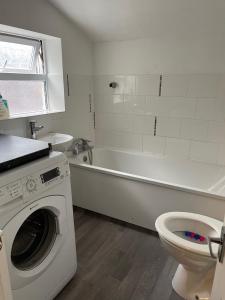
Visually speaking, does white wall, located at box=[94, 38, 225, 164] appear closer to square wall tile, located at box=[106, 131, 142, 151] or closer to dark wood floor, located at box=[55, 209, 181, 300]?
square wall tile, located at box=[106, 131, 142, 151]

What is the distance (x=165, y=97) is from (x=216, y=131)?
0.68 meters

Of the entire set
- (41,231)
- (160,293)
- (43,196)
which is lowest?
(160,293)

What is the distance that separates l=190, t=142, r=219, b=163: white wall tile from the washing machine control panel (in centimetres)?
170

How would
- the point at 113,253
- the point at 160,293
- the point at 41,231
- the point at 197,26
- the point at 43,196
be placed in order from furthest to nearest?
1. the point at 197,26
2. the point at 113,253
3. the point at 160,293
4. the point at 41,231
5. the point at 43,196

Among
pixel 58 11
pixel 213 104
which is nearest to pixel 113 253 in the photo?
pixel 213 104

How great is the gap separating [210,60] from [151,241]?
187 centimetres

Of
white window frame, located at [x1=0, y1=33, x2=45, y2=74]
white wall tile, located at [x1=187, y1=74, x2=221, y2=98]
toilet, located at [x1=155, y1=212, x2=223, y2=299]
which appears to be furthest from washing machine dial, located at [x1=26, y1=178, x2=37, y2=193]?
white wall tile, located at [x1=187, y1=74, x2=221, y2=98]

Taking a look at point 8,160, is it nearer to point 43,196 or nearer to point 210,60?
point 43,196

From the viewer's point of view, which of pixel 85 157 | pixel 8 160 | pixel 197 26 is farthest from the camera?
pixel 85 157

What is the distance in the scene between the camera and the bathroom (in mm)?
1752

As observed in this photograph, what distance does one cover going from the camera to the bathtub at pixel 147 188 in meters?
1.89

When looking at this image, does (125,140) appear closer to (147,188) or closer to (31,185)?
(147,188)

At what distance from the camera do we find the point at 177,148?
265cm

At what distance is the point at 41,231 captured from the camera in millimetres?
1414
